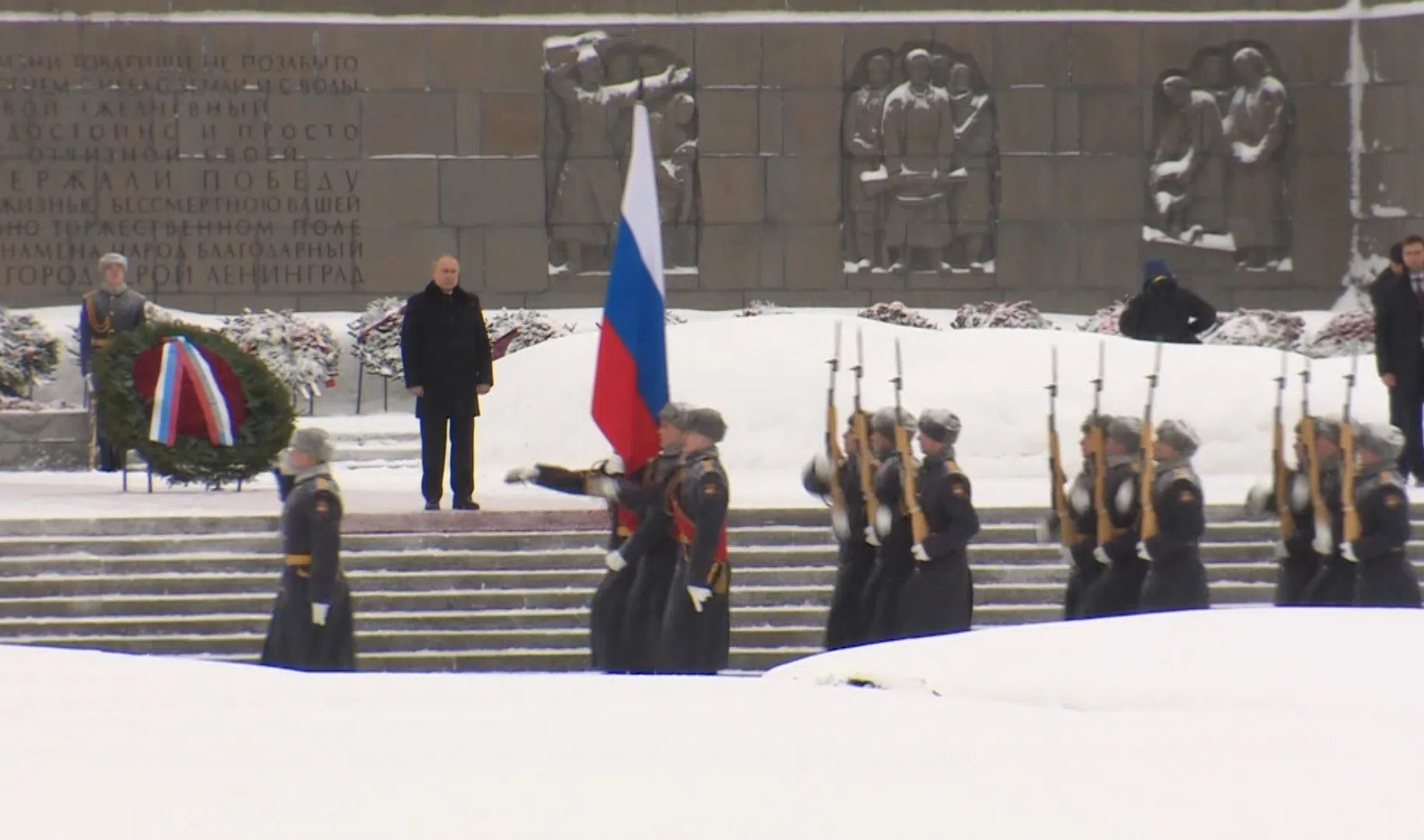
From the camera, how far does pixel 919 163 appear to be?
76.3 ft

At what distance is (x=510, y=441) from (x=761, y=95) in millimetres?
8990

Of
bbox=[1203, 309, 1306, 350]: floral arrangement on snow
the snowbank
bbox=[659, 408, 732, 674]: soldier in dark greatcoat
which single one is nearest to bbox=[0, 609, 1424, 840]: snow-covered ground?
the snowbank

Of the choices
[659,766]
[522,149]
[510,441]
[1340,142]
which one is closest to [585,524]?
[510,441]

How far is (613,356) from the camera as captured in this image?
9.52 meters

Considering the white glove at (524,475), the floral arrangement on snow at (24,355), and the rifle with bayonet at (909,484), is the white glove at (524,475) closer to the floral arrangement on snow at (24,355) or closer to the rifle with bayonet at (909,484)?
the rifle with bayonet at (909,484)

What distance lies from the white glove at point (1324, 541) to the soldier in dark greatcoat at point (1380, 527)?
0.24ft

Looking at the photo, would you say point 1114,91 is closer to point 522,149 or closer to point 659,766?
point 522,149

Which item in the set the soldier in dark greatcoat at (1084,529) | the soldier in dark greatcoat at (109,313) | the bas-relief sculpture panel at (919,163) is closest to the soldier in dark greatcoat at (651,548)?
the soldier in dark greatcoat at (1084,529)

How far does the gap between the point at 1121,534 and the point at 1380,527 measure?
92cm

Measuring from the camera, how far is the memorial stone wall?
23047mm

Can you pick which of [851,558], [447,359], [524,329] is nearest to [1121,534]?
[851,558]

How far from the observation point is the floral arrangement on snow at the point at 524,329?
66.4 feet

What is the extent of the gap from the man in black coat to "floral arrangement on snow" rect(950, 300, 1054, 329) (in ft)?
26.0

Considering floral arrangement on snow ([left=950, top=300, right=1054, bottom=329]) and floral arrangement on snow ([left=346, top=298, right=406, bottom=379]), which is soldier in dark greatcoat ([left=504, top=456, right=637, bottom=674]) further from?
floral arrangement on snow ([left=346, top=298, right=406, bottom=379])
